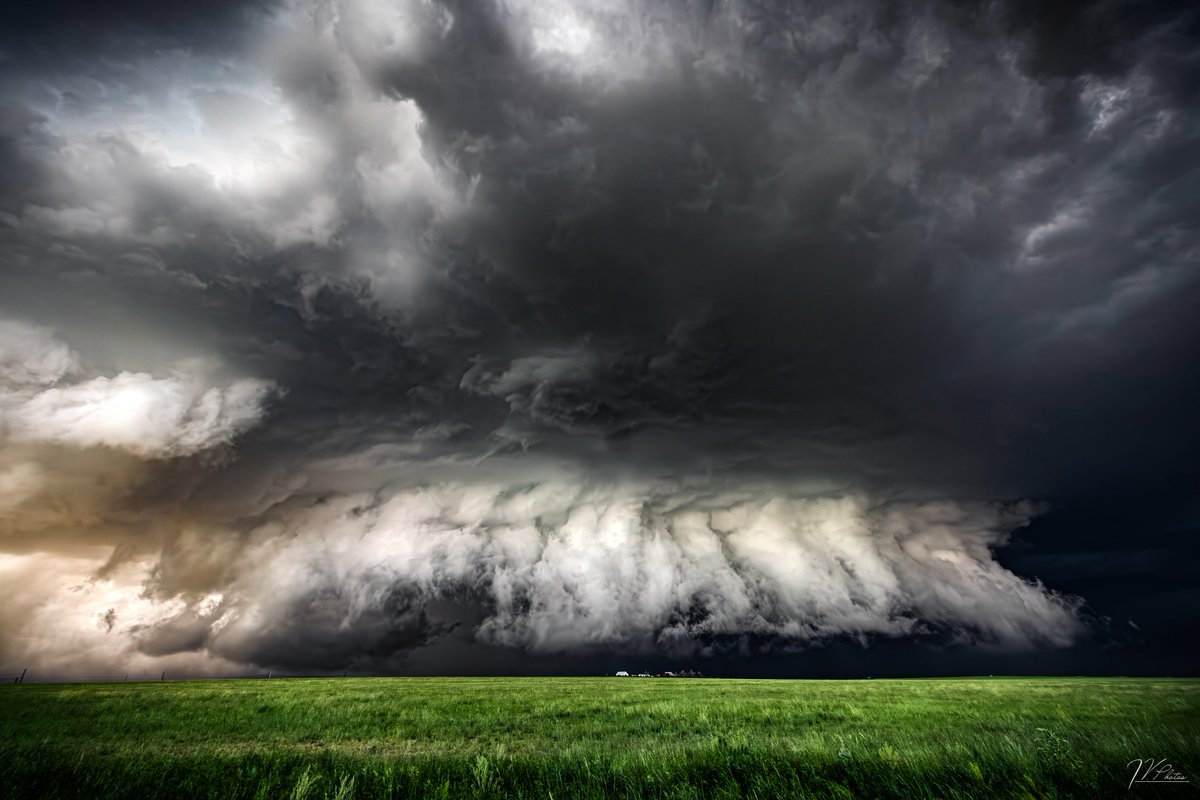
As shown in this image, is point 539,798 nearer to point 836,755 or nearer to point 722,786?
point 722,786

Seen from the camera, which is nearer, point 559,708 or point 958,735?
point 958,735

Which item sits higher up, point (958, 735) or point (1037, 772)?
point (1037, 772)

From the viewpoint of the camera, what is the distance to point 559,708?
27.5m

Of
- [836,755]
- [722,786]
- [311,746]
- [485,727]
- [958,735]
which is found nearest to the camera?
[722,786]

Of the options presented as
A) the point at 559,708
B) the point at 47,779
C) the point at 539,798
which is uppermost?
the point at 47,779

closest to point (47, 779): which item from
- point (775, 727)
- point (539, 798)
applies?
point (539, 798)

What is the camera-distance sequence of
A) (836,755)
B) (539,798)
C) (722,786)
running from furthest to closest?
(836,755)
(722,786)
(539,798)

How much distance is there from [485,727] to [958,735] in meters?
15.8
